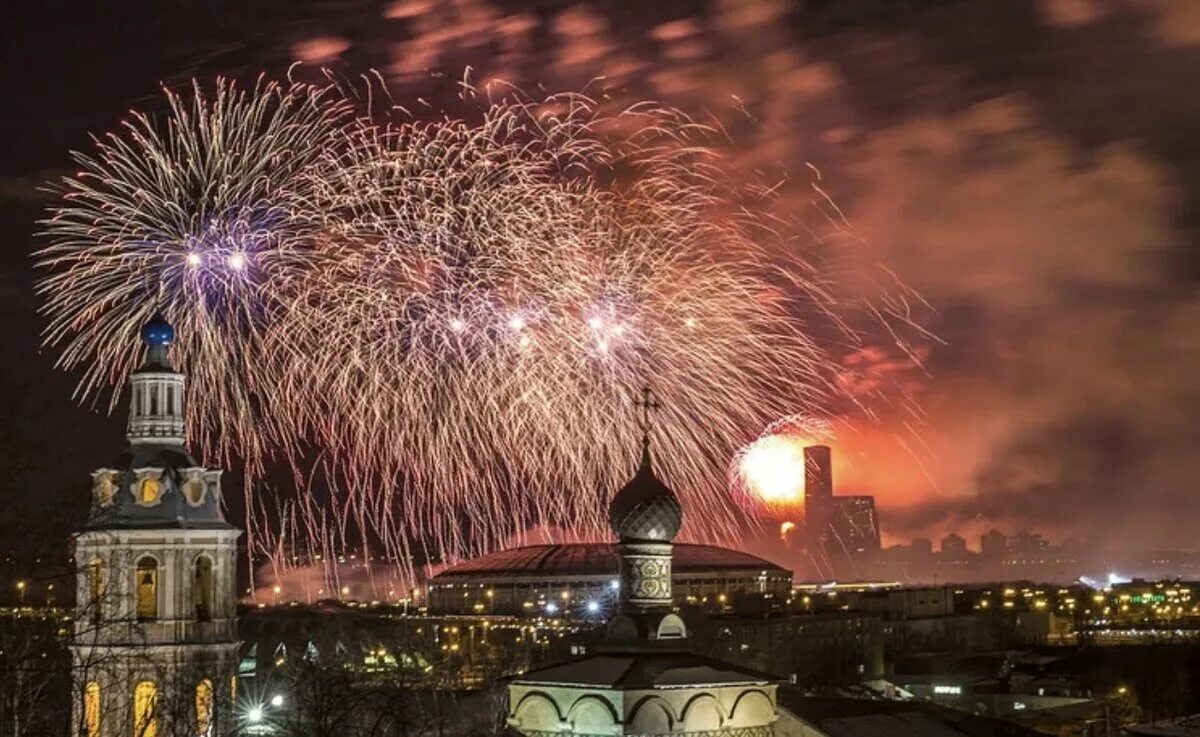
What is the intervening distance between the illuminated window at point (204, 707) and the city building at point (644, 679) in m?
5.41

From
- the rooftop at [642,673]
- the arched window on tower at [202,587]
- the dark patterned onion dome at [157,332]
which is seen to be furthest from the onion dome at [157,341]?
the rooftop at [642,673]

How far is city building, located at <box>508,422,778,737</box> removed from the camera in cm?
2280

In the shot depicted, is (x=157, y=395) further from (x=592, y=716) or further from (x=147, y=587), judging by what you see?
(x=592, y=716)

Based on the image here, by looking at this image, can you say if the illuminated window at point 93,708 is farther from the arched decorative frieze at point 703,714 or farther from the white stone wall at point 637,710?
the arched decorative frieze at point 703,714

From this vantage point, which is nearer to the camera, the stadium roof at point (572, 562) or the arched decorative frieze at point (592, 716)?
the arched decorative frieze at point (592, 716)

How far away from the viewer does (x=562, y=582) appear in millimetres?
80562

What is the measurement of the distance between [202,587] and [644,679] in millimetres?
9247

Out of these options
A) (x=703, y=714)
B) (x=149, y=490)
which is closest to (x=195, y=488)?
(x=149, y=490)

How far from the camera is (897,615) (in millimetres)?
93188

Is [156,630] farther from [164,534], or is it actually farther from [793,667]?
[793,667]

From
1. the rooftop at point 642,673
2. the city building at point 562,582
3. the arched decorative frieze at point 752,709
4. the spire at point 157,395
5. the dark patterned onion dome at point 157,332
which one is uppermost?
the dark patterned onion dome at point 157,332

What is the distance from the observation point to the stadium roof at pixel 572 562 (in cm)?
8181

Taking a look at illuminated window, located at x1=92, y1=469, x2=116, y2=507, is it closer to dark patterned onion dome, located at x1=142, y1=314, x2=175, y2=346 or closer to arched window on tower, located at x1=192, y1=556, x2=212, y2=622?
arched window on tower, located at x1=192, y1=556, x2=212, y2=622

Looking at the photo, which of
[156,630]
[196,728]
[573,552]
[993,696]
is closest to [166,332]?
[156,630]
